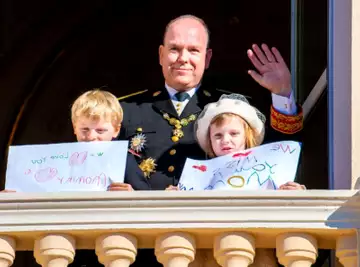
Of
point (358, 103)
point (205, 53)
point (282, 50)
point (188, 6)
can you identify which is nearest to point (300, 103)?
point (205, 53)

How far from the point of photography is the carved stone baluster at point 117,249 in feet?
19.1

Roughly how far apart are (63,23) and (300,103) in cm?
355

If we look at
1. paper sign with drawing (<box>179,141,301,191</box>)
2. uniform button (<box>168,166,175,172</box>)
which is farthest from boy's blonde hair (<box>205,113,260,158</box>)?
uniform button (<box>168,166,175,172</box>)

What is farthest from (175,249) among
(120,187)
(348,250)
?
(348,250)

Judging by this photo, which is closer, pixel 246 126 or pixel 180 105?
pixel 246 126

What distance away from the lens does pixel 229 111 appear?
6230 millimetres

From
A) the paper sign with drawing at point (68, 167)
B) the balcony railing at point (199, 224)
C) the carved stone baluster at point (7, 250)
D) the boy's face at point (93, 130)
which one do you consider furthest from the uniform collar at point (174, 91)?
the carved stone baluster at point (7, 250)

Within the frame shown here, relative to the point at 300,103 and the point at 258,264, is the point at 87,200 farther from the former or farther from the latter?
the point at 300,103

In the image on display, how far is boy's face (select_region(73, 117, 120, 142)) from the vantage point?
20.4ft

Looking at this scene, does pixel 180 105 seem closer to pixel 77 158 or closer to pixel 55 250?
pixel 77 158

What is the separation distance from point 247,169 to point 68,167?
0.58 meters

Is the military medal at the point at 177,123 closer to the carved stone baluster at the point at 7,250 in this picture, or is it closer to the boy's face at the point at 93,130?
the boy's face at the point at 93,130

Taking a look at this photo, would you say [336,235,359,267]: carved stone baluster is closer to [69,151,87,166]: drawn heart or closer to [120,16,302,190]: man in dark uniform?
[120,16,302,190]: man in dark uniform

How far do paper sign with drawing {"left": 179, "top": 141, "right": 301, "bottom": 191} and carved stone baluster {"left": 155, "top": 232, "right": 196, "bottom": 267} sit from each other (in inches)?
10.7
